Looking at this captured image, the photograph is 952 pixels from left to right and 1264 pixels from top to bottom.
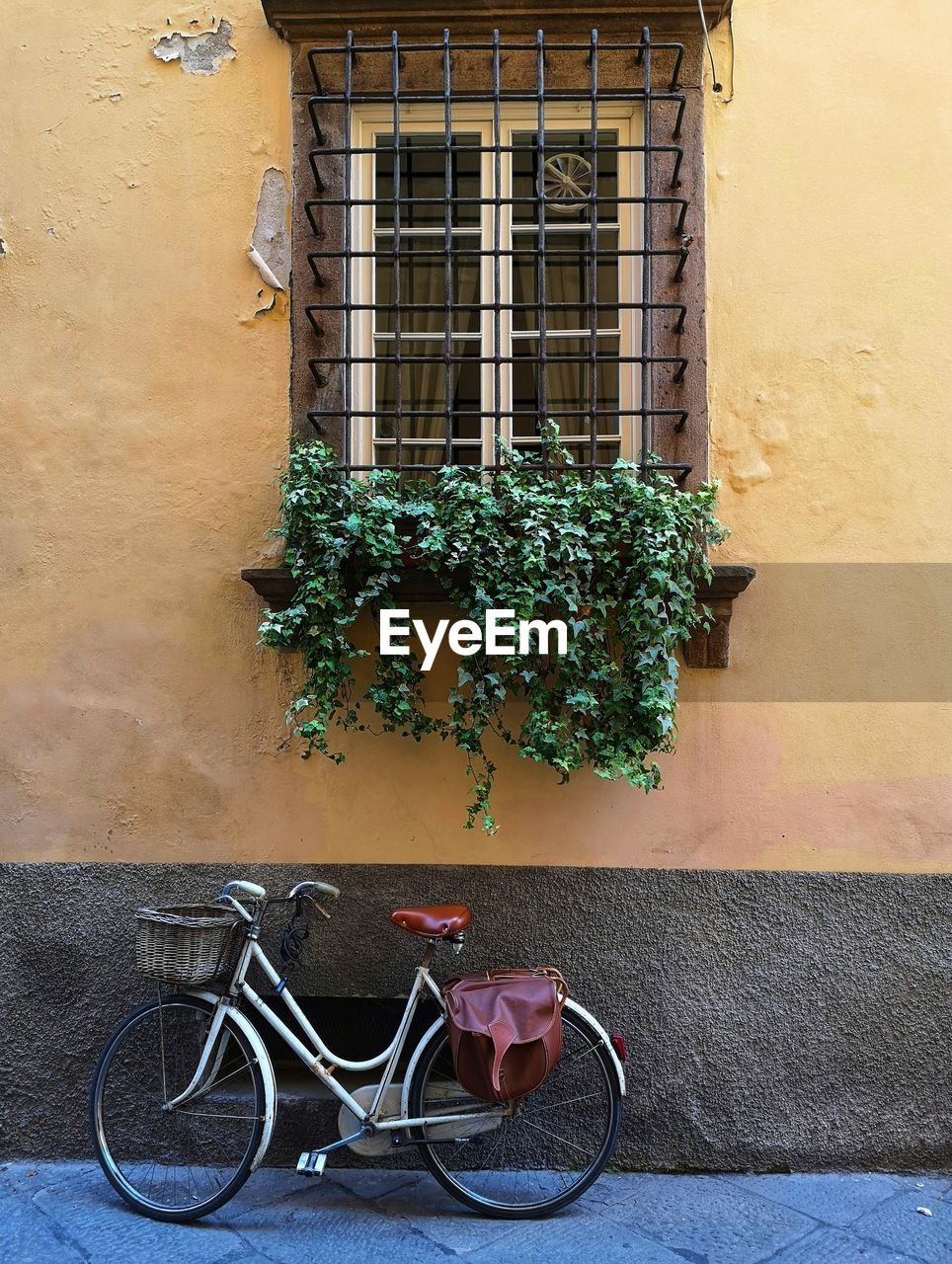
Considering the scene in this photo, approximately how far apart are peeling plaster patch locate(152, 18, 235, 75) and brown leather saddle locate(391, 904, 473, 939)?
3.34 metres

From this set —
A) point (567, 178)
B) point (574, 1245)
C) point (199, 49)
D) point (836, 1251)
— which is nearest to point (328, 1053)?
point (574, 1245)

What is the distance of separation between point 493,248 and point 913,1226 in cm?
372

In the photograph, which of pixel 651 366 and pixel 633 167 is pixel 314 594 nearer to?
pixel 651 366

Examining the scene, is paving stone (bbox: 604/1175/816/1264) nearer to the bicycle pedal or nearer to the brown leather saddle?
the bicycle pedal

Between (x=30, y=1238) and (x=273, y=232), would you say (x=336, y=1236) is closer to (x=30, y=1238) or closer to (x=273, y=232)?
(x=30, y=1238)

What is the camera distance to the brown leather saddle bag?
10.1ft

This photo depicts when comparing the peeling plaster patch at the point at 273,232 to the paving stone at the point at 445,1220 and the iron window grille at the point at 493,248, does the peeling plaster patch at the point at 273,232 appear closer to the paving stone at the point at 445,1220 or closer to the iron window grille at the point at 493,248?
the iron window grille at the point at 493,248

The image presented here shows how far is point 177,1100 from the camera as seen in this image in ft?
10.9

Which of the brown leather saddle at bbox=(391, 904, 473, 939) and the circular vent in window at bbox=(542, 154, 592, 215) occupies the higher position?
the circular vent in window at bbox=(542, 154, 592, 215)

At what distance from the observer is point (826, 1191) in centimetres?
344

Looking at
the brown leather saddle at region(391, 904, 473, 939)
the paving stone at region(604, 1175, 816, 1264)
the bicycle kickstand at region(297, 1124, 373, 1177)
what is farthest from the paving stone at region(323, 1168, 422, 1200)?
the brown leather saddle at region(391, 904, 473, 939)

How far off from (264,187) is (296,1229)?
12.3 ft

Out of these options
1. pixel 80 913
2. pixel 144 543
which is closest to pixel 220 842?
pixel 80 913

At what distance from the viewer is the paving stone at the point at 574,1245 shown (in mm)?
3000
